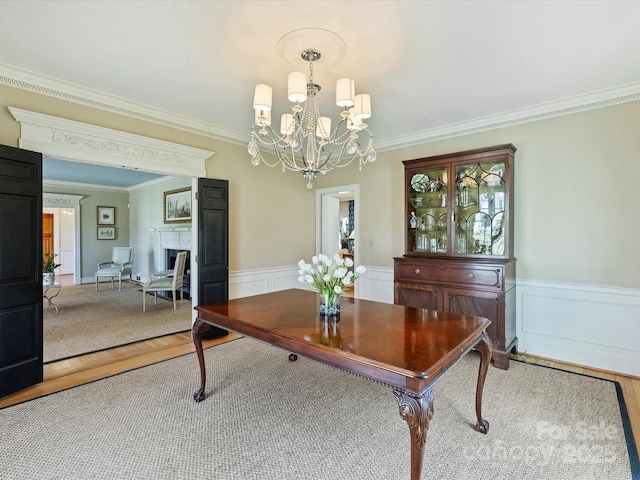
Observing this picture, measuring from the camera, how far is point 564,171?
3.22m

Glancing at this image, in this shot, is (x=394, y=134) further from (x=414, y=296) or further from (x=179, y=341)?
(x=179, y=341)

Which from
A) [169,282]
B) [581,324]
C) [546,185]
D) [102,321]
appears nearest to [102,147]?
[102,321]

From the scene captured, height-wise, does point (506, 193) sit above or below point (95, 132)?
below

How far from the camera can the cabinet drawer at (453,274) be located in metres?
3.11

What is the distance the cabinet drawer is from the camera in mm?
Answer: 3105

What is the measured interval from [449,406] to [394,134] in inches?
125

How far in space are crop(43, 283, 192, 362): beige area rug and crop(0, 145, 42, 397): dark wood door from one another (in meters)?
0.73

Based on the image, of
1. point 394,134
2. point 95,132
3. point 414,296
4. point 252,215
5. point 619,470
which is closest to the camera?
point 619,470

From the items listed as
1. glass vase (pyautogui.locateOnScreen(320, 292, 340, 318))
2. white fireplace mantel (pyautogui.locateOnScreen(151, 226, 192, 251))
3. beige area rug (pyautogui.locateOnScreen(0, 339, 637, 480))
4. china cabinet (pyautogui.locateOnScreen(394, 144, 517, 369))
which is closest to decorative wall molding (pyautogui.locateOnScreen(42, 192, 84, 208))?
white fireplace mantel (pyautogui.locateOnScreen(151, 226, 192, 251))

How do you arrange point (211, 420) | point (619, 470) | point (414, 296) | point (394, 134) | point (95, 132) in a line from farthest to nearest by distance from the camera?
point (394, 134) → point (414, 296) → point (95, 132) → point (211, 420) → point (619, 470)

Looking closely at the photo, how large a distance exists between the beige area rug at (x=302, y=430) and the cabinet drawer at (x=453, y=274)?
0.85m

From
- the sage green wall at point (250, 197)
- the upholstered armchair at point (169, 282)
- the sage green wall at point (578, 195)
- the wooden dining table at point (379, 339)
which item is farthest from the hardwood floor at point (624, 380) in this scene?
the upholstered armchair at point (169, 282)

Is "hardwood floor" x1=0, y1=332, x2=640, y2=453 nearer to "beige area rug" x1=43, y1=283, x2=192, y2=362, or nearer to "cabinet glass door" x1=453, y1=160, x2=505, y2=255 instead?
"beige area rug" x1=43, y1=283, x2=192, y2=362

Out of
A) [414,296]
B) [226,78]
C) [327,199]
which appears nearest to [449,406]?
[414,296]
